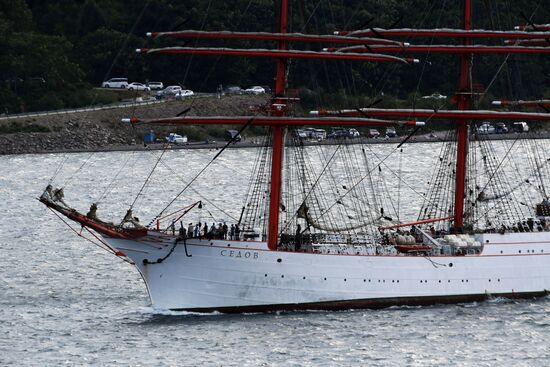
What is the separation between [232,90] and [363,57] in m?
92.4

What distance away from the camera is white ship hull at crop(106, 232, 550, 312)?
3216 inches

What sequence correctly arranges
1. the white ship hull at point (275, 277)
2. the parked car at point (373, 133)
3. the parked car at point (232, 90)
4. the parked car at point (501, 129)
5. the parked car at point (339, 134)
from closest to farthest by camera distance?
the white ship hull at point (275, 277) < the parked car at point (339, 134) < the parked car at point (232, 90) < the parked car at point (373, 133) < the parked car at point (501, 129)

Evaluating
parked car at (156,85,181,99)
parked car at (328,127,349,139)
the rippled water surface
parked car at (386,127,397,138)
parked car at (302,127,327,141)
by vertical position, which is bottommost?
the rippled water surface

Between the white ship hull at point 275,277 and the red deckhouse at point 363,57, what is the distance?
5.25ft

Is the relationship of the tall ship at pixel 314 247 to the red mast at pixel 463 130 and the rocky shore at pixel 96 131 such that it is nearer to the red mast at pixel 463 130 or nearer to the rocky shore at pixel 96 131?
the red mast at pixel 463 130

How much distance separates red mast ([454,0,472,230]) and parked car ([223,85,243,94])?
85751 mm

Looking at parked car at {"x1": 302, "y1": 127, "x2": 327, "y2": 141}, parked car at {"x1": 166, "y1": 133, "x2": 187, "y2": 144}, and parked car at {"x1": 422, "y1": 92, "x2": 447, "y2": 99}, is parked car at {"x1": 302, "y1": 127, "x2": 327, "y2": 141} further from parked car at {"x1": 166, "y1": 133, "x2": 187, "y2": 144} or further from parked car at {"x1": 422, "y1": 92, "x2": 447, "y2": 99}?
parked car at {"x1": 422, "y1": 92, "x2": 447, "y2": 99}

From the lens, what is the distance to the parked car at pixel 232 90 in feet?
577

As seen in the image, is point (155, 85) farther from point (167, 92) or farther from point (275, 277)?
point (275, 277)

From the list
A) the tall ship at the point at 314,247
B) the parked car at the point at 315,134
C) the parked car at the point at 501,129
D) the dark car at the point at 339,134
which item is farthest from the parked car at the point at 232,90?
the tall ship at the point at 314,247

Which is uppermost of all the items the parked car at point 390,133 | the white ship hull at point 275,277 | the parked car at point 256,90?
the parked car at point 256,90

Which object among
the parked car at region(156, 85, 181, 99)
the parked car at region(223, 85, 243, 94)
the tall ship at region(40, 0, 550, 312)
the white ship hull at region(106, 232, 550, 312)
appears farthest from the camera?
the parked car at region(156, 85, 181, 99)

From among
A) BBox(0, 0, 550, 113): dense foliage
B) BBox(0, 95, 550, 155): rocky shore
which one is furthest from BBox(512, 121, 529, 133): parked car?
BBox(0, 0, 550, 113): dense foliage

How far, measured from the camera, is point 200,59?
553 ft
